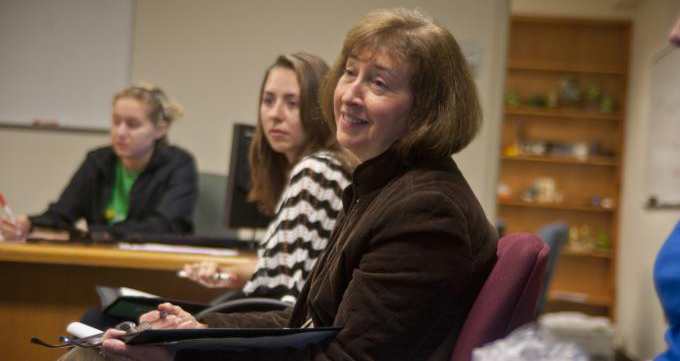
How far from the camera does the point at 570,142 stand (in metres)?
7.09

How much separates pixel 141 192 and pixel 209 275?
1163 millimetres

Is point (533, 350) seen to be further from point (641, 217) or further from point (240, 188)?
point (641, 217)

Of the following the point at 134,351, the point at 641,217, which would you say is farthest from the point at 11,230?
the point at 641,217

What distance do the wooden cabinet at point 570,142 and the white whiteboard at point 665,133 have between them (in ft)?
3.47

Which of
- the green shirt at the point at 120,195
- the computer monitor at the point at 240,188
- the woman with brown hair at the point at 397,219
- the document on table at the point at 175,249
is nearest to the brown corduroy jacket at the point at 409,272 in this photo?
the woman with brown hair at the point at 397,219

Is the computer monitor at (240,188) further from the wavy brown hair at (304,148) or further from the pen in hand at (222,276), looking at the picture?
the pen in hand at (222,276)

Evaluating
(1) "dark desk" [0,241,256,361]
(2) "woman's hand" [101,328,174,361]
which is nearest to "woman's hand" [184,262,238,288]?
(1) "dark desk" [0,241,256,361]

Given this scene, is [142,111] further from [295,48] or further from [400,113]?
[400,113]

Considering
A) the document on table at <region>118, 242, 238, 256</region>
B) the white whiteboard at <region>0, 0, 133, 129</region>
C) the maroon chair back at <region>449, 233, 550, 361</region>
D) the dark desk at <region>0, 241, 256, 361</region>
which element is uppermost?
the white whiteboard at <region>0, 0, 133, 129</region>

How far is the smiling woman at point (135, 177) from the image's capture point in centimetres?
310

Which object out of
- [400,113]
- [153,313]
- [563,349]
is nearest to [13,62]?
[153,313]

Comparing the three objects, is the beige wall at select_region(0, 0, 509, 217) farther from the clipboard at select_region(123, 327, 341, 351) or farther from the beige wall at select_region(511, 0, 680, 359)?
the clipboard at select_region(123, 327, 341, 351)

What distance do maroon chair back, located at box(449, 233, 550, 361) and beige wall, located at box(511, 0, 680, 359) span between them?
13.9 feet

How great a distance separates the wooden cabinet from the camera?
696 cm
